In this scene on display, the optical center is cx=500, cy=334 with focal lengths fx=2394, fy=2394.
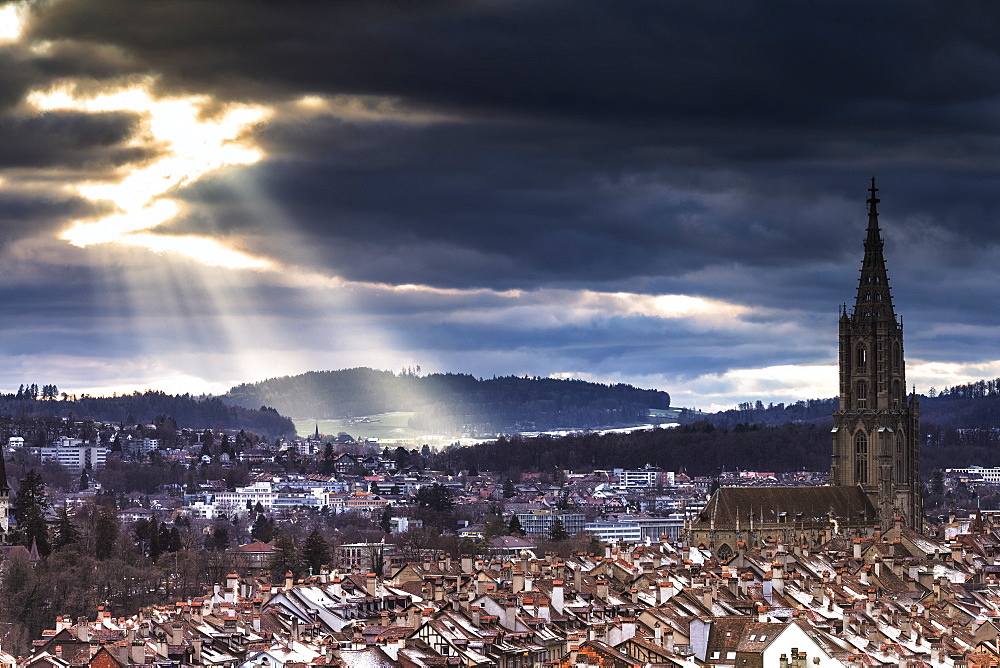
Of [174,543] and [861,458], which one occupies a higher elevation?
[861,458]

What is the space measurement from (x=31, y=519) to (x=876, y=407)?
6133 centimetres

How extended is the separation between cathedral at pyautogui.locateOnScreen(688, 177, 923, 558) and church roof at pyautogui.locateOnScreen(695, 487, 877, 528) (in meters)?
0.07

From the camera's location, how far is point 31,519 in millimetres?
154625

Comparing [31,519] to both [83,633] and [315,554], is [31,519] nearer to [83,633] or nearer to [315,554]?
[315,554]

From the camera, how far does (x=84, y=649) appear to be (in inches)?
2881

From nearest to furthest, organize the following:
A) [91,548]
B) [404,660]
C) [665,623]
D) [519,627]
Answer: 1. [404,660]
2. [665,623]
3. [519,627]
4. [91,548]

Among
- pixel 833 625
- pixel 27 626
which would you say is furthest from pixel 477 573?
pixel 833 625

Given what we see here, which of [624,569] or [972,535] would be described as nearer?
[624,569]

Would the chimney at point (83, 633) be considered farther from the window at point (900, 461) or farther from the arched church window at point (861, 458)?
the window at point (900, 461)

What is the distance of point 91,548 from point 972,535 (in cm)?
5589

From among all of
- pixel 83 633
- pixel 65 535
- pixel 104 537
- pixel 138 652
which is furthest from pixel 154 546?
pixel 138 652

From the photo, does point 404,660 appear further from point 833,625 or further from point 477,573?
point 477,573

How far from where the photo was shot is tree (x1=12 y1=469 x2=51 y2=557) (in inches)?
5891

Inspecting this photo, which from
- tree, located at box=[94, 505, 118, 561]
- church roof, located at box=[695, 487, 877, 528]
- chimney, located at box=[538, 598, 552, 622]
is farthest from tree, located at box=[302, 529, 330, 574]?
chimney, located at box=[538, 598, 552, 622]
